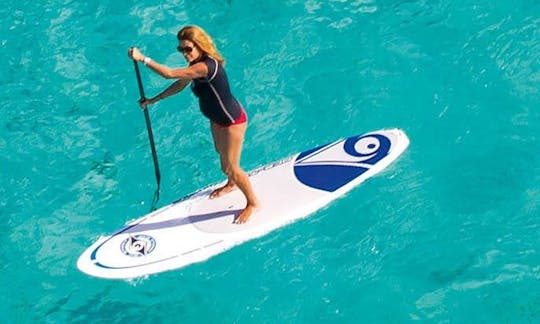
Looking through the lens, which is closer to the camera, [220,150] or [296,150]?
[220,150]

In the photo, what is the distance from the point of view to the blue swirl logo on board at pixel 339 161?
865cm

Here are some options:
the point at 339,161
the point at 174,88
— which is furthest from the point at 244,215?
the point at 174,88

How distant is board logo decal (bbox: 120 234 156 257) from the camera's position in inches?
325

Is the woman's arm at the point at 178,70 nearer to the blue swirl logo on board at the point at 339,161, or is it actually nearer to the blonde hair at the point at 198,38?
the blonde hair at the point at 198,38

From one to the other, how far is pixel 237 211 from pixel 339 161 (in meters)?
1.10

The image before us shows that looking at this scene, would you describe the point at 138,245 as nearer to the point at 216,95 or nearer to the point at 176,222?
the point at 176,222

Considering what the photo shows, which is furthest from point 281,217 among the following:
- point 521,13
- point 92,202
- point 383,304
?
point 521,13

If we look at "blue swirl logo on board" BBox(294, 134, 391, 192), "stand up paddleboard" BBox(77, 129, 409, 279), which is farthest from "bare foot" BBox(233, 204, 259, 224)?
"blue swirl logo on board" BBox(294, 134, 391, 192)

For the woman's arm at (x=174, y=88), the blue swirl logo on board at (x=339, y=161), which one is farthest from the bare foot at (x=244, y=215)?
the woman's arm at (x=174, y=88)

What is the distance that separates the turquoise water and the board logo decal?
246 millimetres

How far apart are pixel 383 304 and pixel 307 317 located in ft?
2.17

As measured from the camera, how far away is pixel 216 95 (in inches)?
289

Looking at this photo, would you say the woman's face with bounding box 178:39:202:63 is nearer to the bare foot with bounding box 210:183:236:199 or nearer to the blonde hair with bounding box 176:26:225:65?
the blonde hair with bounding box 176:26:225:65

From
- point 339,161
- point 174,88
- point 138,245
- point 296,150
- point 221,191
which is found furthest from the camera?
point 296,150
